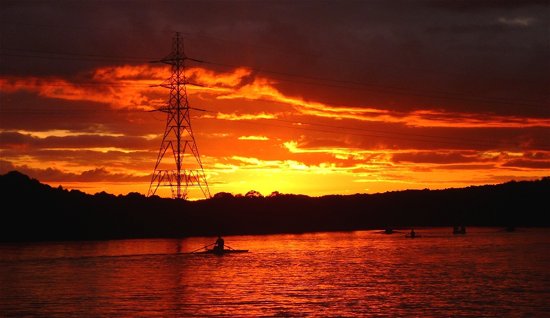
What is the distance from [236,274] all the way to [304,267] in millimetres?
14257

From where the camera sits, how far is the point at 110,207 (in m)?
186

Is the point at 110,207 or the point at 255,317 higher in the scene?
the point at 110,207

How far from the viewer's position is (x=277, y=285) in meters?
77.5

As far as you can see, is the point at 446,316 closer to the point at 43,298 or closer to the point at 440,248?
the point at 43,298

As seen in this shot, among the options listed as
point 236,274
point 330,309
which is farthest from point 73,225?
point 330,309

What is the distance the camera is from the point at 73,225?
177 metres

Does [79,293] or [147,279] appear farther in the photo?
[147,279]

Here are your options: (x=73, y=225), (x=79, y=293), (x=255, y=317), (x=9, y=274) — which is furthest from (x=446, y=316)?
(x=73, y=225)

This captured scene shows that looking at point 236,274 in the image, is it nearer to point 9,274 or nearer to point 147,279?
point 147,279

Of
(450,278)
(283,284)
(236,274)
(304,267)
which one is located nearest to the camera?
(283,284)

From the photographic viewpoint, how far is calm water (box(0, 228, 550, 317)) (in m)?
60.0

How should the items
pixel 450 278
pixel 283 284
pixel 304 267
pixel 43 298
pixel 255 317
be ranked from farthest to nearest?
pixel 304 267, pixel 450 278, pixel 283 284, pixel 43 298, pixel 255 317

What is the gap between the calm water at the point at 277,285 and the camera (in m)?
60.0

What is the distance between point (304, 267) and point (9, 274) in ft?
122
